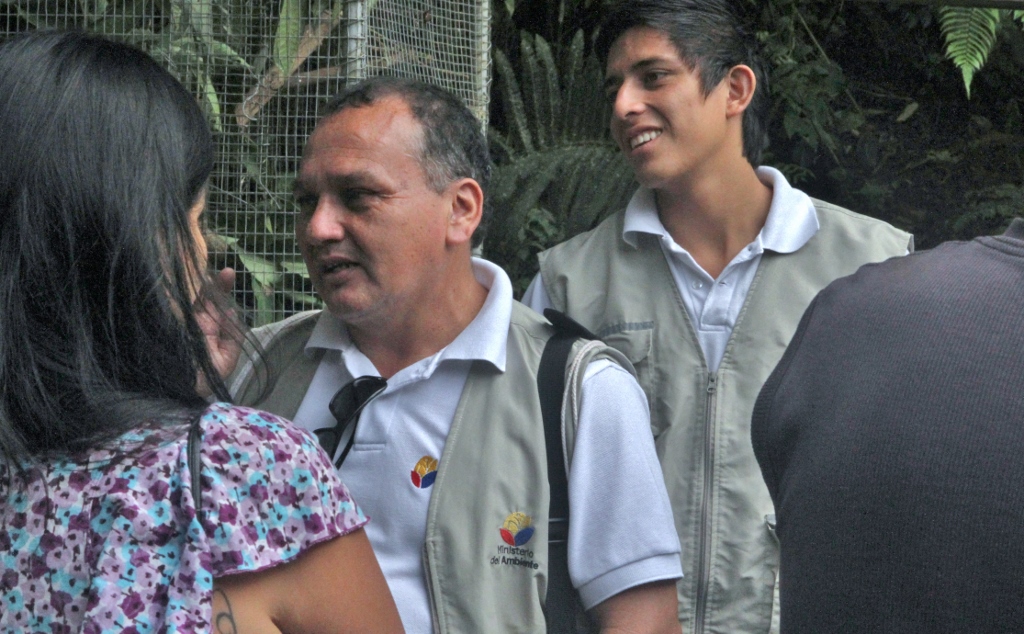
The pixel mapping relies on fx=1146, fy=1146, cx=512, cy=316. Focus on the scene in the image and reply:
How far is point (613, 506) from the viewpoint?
2086 millimetres

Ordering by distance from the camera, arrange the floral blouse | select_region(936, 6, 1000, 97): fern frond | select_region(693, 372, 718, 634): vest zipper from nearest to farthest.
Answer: the floral blouse, select_region(693, 372, 718, 634): vest zipper, select_region(936, 6, 1000, 97): fern frond

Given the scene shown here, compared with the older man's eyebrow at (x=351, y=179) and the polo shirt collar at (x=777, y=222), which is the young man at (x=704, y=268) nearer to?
the polo shirt collar at (x=777, y=222)

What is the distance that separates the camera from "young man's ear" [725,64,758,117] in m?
3.06

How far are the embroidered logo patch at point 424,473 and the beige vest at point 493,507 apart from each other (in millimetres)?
20

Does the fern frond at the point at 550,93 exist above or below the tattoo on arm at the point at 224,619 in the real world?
above

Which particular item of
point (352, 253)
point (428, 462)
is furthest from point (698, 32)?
point (428, 462)

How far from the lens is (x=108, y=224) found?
1313mm

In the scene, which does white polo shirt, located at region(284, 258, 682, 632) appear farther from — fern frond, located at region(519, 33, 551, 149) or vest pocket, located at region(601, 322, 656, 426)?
fern frond, located at region(519, 33, 551, 149)

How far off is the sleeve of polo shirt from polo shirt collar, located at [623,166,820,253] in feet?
2.44

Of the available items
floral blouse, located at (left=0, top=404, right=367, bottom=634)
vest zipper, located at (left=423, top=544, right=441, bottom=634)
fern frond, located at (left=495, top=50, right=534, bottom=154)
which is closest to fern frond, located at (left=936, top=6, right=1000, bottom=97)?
fern frond, located at (left=495, top=50, right=534, bottom=154)

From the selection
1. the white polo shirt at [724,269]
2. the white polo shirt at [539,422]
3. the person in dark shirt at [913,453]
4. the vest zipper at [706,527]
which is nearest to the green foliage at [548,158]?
the white polo shirt at [724,269]

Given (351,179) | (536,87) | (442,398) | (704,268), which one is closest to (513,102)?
(536,87)

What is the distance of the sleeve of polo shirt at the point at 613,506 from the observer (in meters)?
2.06

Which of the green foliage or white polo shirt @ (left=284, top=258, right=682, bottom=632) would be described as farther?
the green foliage
